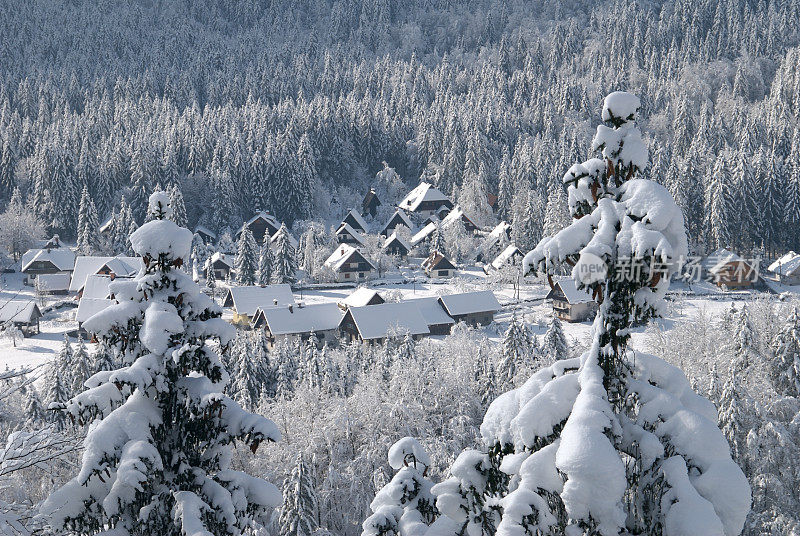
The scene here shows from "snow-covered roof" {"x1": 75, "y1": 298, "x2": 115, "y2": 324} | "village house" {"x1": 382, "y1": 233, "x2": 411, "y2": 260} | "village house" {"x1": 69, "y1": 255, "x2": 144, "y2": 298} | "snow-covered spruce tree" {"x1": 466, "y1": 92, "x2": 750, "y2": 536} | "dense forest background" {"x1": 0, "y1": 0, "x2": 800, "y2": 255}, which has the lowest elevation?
"snow-covered roof" {"x1": 75, "y1": 298, "x2": 115, "y2": 324}

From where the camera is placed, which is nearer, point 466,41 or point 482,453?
point 482,453

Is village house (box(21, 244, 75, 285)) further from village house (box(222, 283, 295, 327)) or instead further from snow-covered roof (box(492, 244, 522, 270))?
snow-covered roof (box(492, 244, 522, 270))

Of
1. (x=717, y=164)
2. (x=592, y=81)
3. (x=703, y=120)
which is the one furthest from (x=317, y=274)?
(x=592, y=81)

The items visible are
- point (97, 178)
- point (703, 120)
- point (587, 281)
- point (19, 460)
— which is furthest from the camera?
point (703, 120)

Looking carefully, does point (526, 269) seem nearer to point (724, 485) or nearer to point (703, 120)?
point (724, 485)

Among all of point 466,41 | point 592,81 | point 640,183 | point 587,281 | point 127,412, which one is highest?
point 466,41

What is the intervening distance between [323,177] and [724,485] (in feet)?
345

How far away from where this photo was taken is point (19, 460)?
692 centimetres

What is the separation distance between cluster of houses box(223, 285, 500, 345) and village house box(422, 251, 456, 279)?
14.3m

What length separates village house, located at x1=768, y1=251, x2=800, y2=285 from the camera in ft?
232

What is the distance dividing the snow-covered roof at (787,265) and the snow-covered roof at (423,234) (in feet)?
126

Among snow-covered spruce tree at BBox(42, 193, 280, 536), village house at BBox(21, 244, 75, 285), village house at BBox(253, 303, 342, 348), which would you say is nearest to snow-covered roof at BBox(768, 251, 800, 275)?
village house at BBox(253, 303, 342, 348)

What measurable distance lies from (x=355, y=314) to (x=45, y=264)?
39705 mm

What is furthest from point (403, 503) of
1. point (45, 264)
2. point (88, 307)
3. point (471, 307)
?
point (45, 264)
